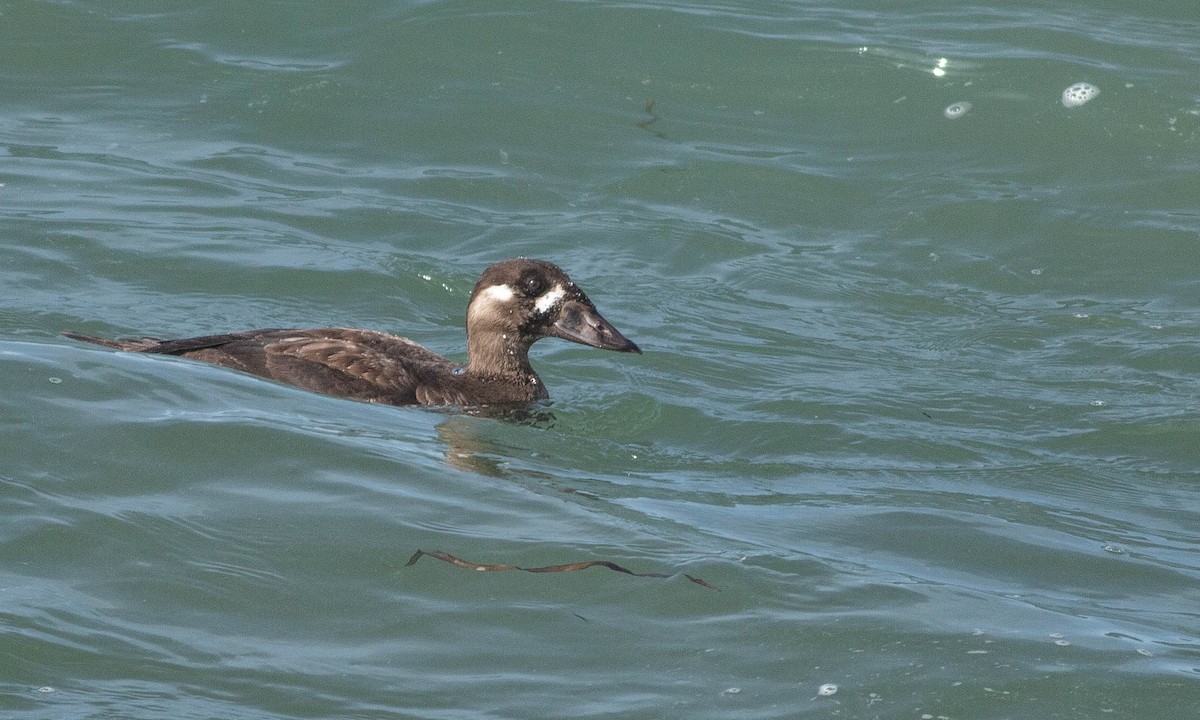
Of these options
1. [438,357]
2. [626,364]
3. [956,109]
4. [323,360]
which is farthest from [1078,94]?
[323,360]

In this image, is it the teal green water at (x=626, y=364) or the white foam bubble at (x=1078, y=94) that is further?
the white foam bubble at (x=1078, y=94)

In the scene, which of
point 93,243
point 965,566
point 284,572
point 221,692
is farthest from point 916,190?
point 221,692

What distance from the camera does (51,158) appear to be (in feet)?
42.8

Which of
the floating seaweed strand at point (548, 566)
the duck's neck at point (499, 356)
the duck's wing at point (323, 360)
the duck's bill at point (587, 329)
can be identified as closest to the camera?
the floating seaweed strand at point (548, 566)

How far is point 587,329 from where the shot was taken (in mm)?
9445

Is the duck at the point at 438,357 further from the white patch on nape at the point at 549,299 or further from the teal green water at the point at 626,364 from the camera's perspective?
the teal green water at the point at 626,364

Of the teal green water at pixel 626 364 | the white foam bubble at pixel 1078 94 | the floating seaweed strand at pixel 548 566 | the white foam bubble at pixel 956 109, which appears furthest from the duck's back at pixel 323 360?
Answer: the white foam bubble at pixel 1078 94

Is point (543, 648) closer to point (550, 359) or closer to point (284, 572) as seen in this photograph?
point (284, 572)

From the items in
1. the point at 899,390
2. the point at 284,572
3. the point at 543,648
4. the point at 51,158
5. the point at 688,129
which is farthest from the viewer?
the point at 688,129

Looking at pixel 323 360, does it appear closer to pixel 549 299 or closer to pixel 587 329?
pixel 549 299

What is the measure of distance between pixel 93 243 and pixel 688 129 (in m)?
4.99

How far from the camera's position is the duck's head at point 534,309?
941 cm

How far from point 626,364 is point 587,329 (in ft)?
3.13

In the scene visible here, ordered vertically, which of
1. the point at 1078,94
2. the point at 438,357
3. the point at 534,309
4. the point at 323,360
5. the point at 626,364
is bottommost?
the point at 626,364
